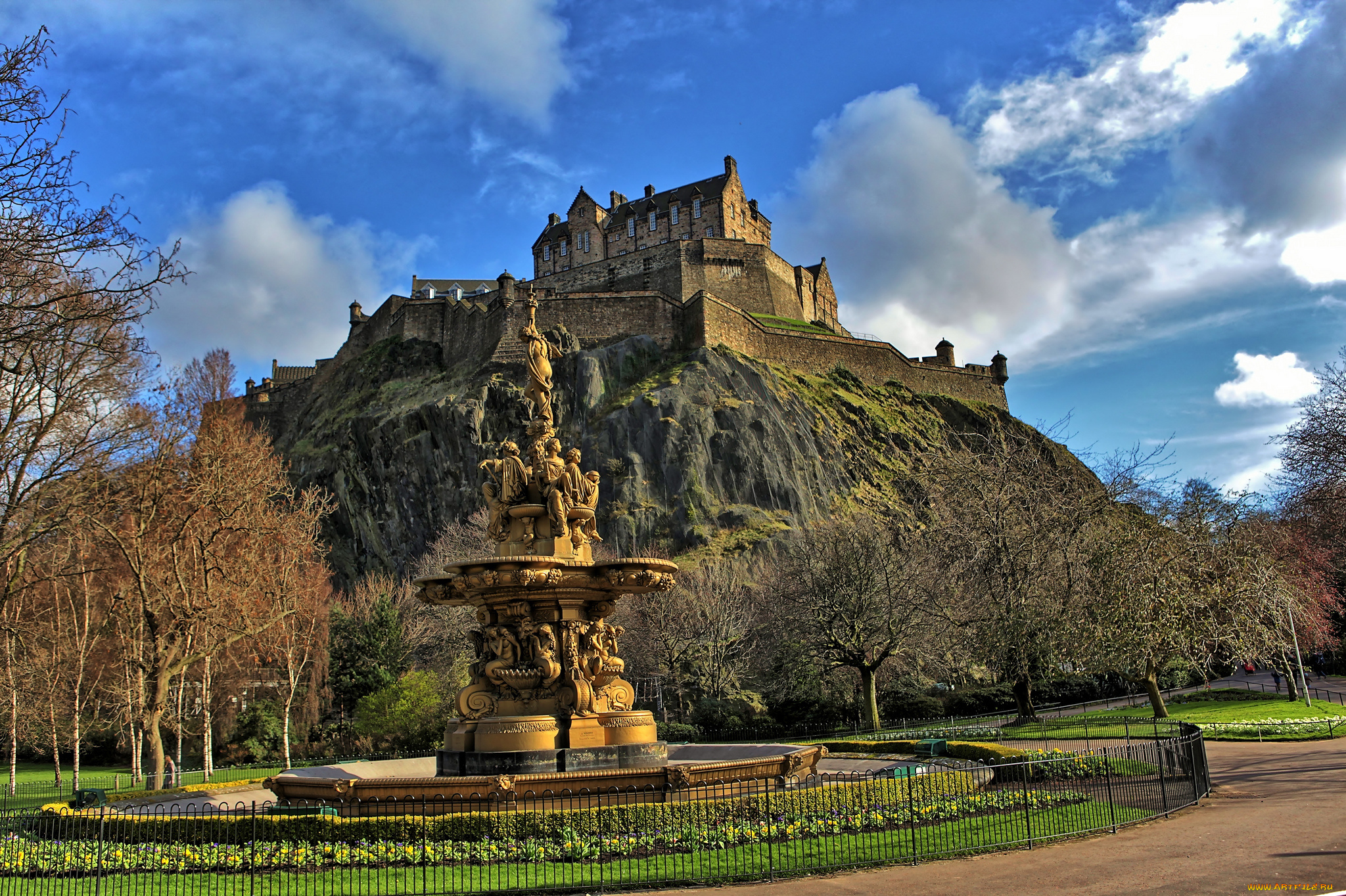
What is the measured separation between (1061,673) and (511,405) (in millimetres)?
45528

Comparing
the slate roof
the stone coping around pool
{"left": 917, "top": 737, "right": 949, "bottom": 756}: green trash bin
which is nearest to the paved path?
the stone coping around pool

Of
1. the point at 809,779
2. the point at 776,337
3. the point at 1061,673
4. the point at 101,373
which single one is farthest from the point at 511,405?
the point at 809,779

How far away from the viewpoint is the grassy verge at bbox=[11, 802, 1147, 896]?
872cm

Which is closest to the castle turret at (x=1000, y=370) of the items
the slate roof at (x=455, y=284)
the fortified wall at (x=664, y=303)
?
the fortified wall at (x=664, y=303)

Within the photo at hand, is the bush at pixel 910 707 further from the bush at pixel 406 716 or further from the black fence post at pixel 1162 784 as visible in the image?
the black fence post at pixel 1162 784

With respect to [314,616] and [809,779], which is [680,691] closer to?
[314,616]

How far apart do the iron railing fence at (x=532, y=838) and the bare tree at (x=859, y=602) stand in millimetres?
15794

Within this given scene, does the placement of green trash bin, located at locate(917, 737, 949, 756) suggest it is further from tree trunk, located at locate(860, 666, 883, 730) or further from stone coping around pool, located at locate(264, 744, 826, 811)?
tree trunk, located at locate(860, 666, 883, 730)

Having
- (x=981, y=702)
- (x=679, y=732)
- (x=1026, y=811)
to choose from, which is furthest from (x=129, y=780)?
(x=981, y=702)

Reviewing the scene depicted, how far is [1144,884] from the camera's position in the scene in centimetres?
797

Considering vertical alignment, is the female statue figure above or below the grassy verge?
above

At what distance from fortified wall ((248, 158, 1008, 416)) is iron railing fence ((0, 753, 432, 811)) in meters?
38.4

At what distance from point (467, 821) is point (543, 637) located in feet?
11.2

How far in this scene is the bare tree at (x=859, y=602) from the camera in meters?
27.6
